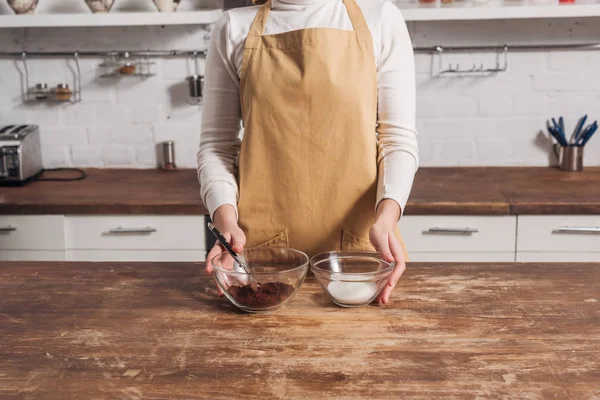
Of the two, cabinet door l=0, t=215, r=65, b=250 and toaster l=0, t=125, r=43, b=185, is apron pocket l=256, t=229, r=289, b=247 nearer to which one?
cabinet door l=0, t=215, r=65, b=250

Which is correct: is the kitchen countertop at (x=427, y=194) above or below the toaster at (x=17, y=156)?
below

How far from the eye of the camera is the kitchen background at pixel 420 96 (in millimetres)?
3082

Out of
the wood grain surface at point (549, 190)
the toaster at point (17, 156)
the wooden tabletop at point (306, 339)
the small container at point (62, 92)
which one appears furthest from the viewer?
the small container at point (62, 92)

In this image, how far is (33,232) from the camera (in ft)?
8.71

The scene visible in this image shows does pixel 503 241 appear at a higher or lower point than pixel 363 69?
lower

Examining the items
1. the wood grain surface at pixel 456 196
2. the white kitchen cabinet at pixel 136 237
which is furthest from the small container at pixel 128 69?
the wood grain surface at pixel 456 196

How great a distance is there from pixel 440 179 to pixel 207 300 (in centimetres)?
175

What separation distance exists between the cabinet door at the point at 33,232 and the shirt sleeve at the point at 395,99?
145cm

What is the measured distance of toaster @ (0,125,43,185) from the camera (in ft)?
9.40

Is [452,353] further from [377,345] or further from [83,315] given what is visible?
[83,315]

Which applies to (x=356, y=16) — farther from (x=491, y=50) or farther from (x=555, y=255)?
(x=491, y=50)

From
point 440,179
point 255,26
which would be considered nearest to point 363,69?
point 255,26

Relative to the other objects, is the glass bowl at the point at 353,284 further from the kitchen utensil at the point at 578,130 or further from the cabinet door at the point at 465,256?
the kitchen utensil at the point at 578,130

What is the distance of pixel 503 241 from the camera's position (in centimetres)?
257
